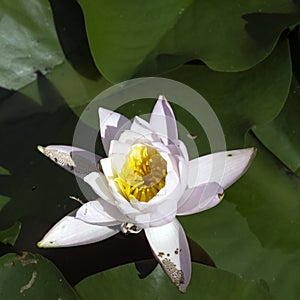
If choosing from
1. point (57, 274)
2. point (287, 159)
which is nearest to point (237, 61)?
point (287, 159)

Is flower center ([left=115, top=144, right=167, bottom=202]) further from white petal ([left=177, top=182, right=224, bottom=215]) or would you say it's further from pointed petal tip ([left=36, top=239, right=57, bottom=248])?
pointed petal tip ([left=36, top=239, right=57, bottom=248])

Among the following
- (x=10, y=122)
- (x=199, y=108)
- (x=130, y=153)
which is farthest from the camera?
(x=10, y=122)

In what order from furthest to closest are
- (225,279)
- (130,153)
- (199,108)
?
(199,108) < (225,279) < (130,153)

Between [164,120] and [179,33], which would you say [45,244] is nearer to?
[164,120]

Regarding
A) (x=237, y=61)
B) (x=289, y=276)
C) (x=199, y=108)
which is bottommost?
(x=289, y=276)

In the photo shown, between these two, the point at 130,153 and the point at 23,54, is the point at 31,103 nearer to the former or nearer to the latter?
the point at 23,54

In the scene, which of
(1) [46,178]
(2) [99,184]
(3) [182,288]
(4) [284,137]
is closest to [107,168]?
(2) [99,184]

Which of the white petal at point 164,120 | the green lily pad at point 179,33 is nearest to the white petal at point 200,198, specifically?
the white petal at point 164,120

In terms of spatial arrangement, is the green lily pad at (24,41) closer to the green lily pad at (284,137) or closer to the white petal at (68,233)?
the white petal at (68,233)

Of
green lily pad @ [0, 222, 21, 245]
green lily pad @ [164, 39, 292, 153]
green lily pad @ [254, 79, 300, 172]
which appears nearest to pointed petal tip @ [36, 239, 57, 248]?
green lily pad @ [0, 222, 21, 245]
